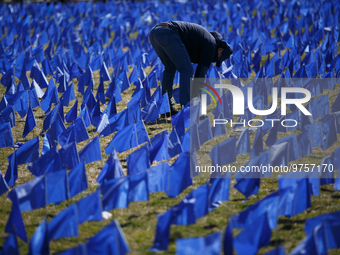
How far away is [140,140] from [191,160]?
1.06m

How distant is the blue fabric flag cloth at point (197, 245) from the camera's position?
238 cm

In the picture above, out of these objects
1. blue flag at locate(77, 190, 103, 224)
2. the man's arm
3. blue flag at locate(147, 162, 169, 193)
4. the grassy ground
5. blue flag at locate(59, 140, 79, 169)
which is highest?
the man's arm

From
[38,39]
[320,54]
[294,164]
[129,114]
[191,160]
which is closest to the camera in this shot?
[191,160]

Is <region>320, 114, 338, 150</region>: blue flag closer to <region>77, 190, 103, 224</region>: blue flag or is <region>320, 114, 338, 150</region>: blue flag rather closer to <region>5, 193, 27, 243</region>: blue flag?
<region>77, 190, 103, 224</region>: blue flag

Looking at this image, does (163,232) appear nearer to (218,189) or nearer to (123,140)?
(218,189)

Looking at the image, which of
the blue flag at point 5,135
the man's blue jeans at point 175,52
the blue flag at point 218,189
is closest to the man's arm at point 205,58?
the man's blue jeans at point 175,52

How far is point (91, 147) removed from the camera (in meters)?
4.05

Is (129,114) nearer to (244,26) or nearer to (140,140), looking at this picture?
(140,140)

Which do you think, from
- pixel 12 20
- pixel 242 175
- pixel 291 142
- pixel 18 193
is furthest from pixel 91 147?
pixel 12 20

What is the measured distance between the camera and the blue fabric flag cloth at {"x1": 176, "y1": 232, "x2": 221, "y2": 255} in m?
2.38

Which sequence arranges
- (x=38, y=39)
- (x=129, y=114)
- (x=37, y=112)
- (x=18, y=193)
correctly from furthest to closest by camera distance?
(x=38, y=39)
(x=37, y=112)
(x=129, y=114)
(x=18, y=193)

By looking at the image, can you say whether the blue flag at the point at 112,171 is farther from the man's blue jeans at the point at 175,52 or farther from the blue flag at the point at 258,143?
the man's blue jeans at the point at 175,52

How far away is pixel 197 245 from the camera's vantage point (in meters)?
2.39

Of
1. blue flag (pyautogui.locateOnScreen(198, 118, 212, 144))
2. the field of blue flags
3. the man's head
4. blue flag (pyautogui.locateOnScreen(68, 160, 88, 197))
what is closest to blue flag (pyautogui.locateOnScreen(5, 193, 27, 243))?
the field of blue flags
